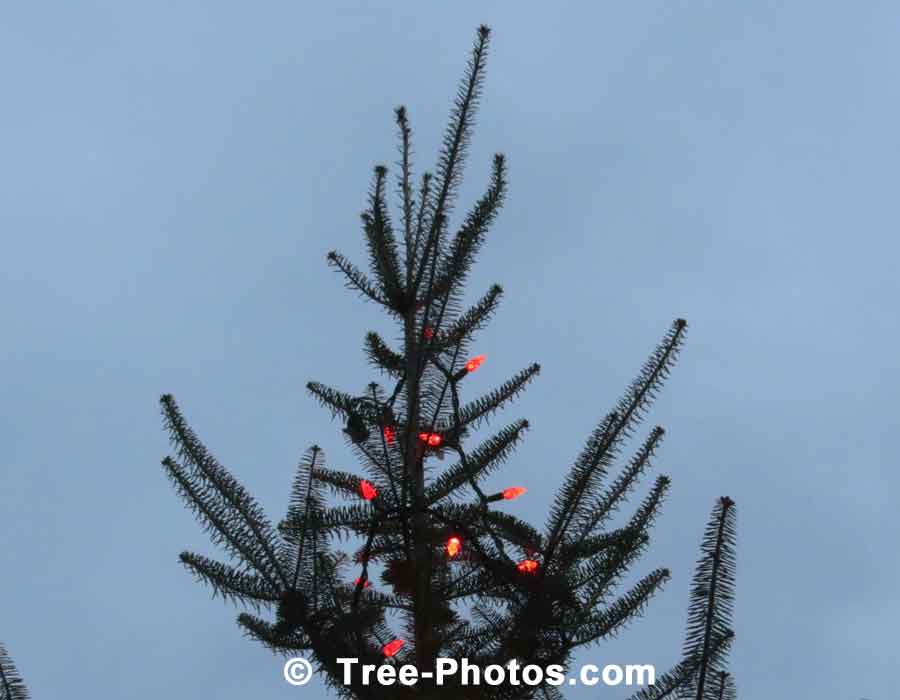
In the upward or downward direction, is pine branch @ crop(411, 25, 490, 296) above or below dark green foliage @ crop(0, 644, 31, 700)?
above

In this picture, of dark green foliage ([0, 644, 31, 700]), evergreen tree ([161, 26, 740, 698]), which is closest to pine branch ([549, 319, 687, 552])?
evergreen tree ([161, 26, 740, 698])

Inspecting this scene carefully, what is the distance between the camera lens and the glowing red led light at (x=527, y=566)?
392 cm

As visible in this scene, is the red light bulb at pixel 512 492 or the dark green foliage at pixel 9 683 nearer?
the dark green foliage at pixel 9 683

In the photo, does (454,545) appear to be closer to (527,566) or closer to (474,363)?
(527,566)

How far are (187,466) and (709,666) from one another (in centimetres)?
190

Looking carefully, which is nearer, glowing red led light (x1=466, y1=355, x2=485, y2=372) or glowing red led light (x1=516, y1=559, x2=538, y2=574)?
glowing red led light (x1=516, y1=559, x2=538, y2=574)

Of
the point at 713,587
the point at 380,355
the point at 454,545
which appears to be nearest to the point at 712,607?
the point at 713,587

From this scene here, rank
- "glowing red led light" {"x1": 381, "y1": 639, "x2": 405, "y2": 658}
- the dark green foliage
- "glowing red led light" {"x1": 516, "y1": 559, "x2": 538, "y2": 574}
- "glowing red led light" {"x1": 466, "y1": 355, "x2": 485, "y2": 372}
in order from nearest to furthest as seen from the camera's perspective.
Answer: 1. the dark green foliage
2. "glowing red led light" {"x1": 516, "y1": 559, "x2": 538, "y2": 574}
3. "glowing red led light" {"x1": 381, "y1": 639, "x2": 405, "y2": 658}
4. "glowing red led light" {"x1": 466, "y1": 355, "x2": 485, "y2": 372}

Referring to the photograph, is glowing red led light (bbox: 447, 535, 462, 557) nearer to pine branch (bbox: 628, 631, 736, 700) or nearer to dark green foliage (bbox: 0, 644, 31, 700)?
pine branch (bbox: 628, 631, 736, 700)

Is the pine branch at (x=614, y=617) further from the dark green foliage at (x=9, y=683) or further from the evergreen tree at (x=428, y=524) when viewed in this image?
the dark green foliage at (x=9, y=683)

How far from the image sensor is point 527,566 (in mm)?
3988

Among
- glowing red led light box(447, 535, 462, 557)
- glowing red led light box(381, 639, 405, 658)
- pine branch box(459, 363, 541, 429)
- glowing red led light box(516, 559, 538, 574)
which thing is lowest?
glowing red led light box(381, 639, 405, 658)

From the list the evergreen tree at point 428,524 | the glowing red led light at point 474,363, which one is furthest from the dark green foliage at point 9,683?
the glowing red led light at point 474,363

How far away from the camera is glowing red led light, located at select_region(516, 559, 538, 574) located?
12.9 feet
